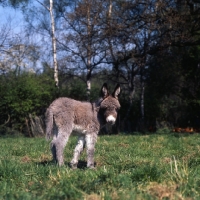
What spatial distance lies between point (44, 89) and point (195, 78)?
403 inches

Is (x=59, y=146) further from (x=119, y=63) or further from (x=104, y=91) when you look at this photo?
(x=119, y=63)

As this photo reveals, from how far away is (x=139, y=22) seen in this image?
23547 mm

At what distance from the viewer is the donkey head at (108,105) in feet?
31.6

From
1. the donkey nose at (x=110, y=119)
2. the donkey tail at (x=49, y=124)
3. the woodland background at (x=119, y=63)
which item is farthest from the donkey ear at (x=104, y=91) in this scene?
the woodland background at (x=119, y=63)

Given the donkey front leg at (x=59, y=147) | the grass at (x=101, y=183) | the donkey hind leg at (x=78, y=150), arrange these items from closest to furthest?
1. the grass at (x=101, y=183)
2. the donkey front leg at (x=59, y=147)
3. the donkey hind leg at (x=78, y=150)

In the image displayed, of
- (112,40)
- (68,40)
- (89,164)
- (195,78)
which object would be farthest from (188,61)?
(89,164)

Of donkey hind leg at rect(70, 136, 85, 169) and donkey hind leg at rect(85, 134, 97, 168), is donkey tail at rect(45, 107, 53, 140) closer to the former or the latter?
donkey hind leg at rect(70, 136, 85, 169)

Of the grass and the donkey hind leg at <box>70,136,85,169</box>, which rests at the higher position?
the donkey hind leg at <box>70,136,85,169</box>

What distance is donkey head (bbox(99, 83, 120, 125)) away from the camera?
9.62 m

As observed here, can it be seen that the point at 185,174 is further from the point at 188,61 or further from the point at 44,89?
the point at 188,61

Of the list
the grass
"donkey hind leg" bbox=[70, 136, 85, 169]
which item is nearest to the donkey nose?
"donkey hind leg" bbox=[70, 136, 85, 169]

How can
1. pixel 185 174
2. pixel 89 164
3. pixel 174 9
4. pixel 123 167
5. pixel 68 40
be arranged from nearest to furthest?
1. pixel 185 174
2. pixel 123 167
3. pixel 89 164
4. pixel 174 9
5. pixel 68 40

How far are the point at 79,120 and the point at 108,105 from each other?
752mm

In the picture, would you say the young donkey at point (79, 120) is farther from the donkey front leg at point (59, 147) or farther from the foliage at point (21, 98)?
the foliage at point (21, 98)
